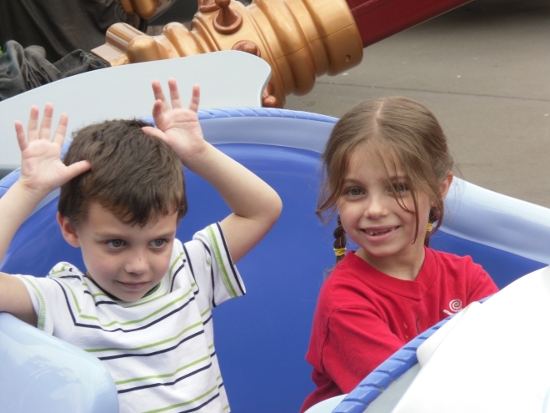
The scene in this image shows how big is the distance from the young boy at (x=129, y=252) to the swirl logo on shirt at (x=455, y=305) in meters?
0.29

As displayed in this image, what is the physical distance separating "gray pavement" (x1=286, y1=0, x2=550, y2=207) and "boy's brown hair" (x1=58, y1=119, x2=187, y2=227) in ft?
5.68

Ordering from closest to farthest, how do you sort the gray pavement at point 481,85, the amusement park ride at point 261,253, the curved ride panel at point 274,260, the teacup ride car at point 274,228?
the amusement park ride at point 261,253
the teacup ride car at point 274,228
the curved ride panel at point 274,260
the gray pavement at point 481,85

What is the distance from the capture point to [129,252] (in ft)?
2.64

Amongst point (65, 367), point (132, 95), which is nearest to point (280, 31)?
point (132, 95)

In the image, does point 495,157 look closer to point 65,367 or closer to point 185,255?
point 185,255

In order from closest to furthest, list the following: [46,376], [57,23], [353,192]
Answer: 1. [46,376]
2. [353,192]
3. [57,23]

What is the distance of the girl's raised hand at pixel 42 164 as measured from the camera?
0.78m

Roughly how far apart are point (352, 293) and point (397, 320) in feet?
0.22

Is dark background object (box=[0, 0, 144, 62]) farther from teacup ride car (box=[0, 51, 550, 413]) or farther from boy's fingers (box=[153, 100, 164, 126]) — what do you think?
boy's fingers (box=[153, 100, 164, 126])

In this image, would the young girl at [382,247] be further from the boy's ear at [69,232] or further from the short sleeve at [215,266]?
the boy's ear at [69,232]

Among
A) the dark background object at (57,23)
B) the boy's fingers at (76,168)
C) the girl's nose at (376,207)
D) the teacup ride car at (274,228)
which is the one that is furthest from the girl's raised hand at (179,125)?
the dark background object at (57,23)

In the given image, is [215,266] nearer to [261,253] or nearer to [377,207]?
[377,207]

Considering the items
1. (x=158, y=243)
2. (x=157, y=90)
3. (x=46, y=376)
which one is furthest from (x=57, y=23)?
(x=46, y=376)

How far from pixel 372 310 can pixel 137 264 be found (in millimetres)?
281
